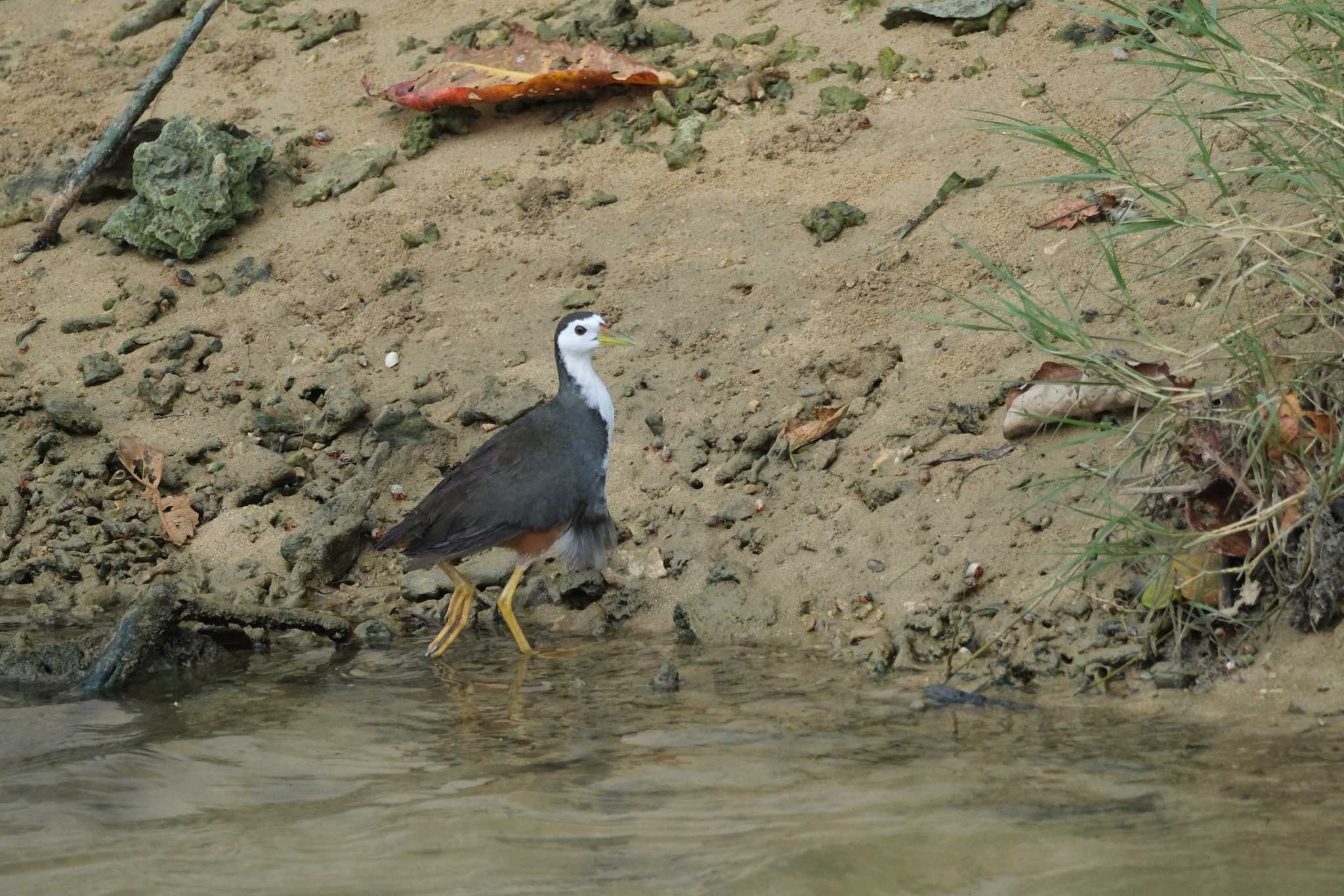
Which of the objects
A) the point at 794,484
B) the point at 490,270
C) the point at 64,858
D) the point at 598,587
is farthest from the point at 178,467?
the point at 64,858

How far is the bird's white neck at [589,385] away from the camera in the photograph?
6.29 m

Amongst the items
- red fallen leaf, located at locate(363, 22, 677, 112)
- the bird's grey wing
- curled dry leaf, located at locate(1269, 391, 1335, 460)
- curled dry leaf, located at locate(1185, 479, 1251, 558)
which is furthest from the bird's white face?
curled dry leaf, located at locate(1269, 391, 1335, 460)

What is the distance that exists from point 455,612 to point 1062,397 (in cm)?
257

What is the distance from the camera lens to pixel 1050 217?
263 inches

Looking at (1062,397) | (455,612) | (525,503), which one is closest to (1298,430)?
(1062,397)

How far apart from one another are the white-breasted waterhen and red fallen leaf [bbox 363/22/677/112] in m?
2.52

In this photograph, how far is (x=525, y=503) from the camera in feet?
19.2

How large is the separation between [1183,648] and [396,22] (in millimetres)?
7022

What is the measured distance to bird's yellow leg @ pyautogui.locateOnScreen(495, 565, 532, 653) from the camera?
584 centimetres

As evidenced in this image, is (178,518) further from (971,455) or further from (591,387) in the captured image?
(971,455)

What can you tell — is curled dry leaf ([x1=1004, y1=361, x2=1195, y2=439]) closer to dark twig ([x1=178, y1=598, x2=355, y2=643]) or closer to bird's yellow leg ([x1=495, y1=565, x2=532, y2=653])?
bird's yellow leg ([x1=495, y1=565, x2=532, y2=653])

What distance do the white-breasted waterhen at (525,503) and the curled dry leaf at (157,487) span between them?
1287 millimetres

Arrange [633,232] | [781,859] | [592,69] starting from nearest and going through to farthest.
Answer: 1. [781,859]
2. [633,232]
3. [592,69]

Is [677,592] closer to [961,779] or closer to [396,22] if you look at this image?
[961,779]
